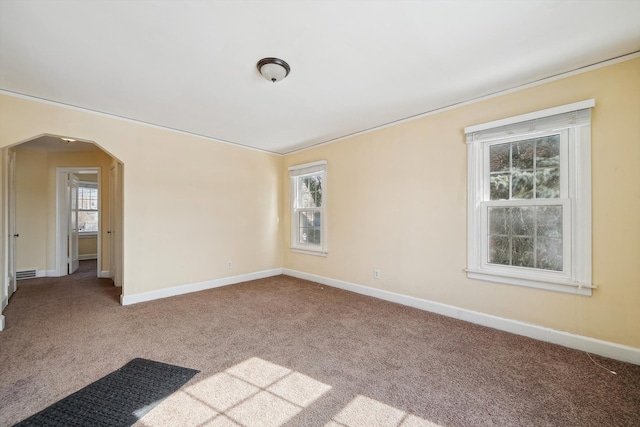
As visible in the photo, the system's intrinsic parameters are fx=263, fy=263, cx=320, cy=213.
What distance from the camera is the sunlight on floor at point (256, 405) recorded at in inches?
60.2

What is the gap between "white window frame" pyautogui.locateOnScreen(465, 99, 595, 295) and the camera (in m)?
2.28

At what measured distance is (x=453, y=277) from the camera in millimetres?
3041

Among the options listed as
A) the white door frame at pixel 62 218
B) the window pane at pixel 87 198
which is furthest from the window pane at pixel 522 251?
the window pane at pixel 87 198

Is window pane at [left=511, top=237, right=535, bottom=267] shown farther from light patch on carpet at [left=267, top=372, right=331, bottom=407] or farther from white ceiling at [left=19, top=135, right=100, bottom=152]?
white ceiling at [left=19, top=135, right=100, bottom=152]

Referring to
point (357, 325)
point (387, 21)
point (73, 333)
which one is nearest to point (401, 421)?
point (357, 325)

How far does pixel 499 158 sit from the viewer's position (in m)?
2.79

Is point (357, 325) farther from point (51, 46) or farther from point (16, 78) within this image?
point (16, 78)

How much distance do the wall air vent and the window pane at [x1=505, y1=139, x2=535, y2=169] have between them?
7.88 meters

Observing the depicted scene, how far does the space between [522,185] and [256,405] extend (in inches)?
119

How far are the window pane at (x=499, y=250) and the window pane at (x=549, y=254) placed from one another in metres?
0.25

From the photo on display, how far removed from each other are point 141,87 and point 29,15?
94 centimetres

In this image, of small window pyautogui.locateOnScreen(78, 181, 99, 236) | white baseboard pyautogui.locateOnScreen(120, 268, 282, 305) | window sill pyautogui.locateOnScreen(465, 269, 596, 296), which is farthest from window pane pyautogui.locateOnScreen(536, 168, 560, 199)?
small window pyautogui.locateOnScreen(78, 181, 99, 236)

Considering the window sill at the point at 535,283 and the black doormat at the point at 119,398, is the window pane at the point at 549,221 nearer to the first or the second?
the window sill at the point at 535,283

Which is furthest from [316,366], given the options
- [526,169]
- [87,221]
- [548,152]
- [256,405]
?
[87,221]
